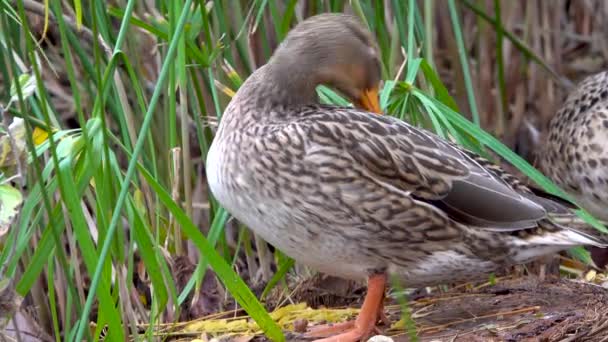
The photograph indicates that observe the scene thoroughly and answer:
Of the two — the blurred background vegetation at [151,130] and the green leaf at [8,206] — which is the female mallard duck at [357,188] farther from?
the green leaf at [8,206]

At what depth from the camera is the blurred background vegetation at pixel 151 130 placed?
2705 millimetres

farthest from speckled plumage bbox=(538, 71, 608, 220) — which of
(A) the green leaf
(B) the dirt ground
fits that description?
(A) the green leaf

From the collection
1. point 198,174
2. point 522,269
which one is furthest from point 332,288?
point 198,174

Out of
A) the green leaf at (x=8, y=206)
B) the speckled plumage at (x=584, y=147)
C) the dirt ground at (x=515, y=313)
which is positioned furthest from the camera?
the speckled plumage at (x=584, y=147)

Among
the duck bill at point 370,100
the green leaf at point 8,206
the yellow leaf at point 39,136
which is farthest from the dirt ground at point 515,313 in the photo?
the green leaf at point 8,206

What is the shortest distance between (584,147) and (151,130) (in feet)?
5.66

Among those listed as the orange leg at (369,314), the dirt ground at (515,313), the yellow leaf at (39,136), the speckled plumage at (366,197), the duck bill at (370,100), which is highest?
the yellow leaf at (39,136)

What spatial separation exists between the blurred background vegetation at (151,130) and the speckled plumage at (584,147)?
28 cm

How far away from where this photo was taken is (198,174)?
4.75 meters

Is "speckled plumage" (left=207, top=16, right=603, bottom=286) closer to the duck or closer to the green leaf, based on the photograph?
the green leaf

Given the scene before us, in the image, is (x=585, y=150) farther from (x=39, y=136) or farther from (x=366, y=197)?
(x=39, y=136)

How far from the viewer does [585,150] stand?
4.41m

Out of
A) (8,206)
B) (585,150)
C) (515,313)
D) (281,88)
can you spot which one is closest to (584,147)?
(585,150)

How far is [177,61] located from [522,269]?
5.08 feet
